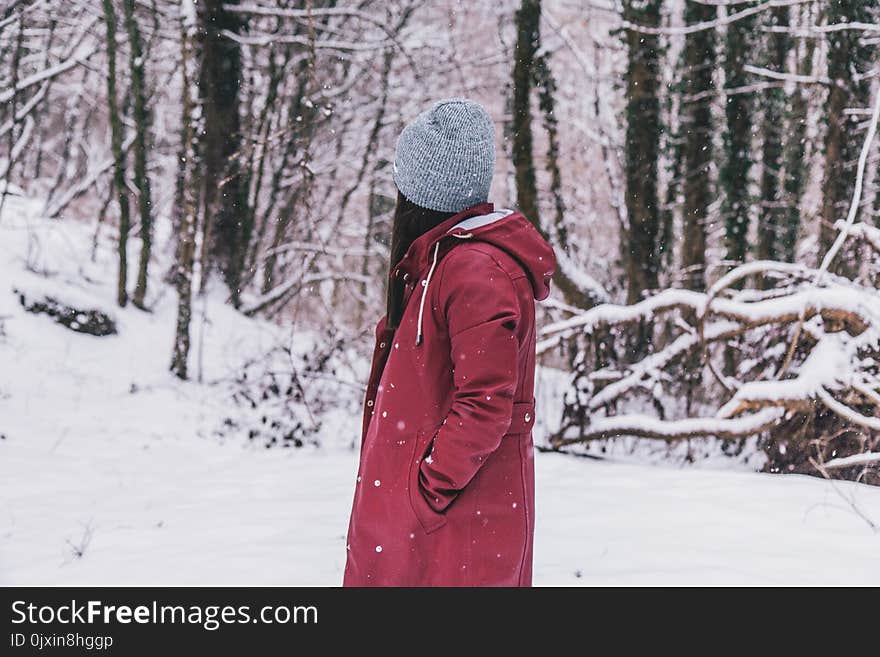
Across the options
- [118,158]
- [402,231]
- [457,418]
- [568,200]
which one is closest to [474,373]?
[457,418]

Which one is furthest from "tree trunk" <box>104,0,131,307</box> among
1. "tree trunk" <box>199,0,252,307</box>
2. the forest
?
"tree trunk" <box>199,0,252,307</box>

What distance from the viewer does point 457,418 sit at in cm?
190

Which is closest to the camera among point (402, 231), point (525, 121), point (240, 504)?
point (402, 231)

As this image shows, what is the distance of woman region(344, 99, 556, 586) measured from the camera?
1.90 m

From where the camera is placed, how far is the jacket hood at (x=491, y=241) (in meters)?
2.00

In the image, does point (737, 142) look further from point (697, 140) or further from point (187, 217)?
point (187, 217)

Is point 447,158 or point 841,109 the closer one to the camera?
point 447,158

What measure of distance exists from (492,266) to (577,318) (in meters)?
4.73

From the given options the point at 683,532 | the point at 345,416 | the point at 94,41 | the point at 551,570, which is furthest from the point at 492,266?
the point at 94,41

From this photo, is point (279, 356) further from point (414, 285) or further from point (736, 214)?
point (414, 285)

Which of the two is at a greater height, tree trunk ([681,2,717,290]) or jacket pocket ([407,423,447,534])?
tree trunk ([681,2,717,290])

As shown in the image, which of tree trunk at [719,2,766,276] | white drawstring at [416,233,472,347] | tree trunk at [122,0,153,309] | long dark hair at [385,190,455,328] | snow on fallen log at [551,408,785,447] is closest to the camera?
white drawstring at [416,233,472,347]

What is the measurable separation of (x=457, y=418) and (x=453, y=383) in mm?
154

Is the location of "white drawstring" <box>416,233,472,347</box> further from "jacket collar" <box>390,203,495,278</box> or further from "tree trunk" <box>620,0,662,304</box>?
"tree trunk" <box>620,0,662,304</box>
